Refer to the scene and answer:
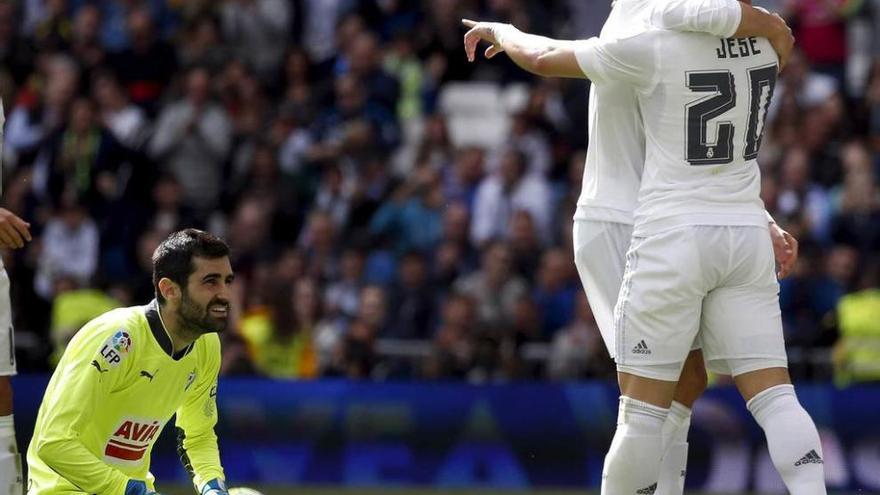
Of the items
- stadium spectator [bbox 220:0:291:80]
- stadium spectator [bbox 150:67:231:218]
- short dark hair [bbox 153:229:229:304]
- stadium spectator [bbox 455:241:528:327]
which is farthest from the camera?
stadium spectator [bbox 220:0:291:80]

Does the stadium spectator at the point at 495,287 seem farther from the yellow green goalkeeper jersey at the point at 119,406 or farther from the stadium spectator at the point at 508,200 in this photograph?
the yellow green goalkeeper jersey at the point at 119,406

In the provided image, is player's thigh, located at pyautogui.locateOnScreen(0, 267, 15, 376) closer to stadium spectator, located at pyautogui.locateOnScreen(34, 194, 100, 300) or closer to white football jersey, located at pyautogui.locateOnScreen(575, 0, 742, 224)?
white football jersey, located at pyautogui.locateOnScreen(575, 0, 742, 224)

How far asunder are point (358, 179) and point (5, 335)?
7990mm

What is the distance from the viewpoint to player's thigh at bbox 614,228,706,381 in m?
6.64

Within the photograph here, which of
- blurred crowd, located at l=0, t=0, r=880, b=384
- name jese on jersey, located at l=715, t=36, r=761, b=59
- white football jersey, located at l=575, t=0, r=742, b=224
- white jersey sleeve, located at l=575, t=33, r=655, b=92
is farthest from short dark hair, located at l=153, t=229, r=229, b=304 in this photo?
blurred crowd, located at l=0, t=0, r=880, b=384

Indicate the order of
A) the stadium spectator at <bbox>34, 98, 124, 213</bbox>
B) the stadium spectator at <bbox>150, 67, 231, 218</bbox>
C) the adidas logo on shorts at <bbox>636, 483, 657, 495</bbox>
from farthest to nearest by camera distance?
the stadium spectator at <bbox>150, 67, 231, 218</bbox>
the stadium spectator at <bbox>34, 98, 124, 213</bbox>
the adidas logo on shorts at <bbox>636, 483, 657, 495</bbox>

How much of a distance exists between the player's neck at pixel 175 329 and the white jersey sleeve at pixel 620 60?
6.56 feet

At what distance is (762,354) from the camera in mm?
6664

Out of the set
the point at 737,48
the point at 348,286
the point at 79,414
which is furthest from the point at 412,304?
the point at 737,48

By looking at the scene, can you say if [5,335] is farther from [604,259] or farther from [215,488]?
[604,259]

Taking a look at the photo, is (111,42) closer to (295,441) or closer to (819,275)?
(295,441)

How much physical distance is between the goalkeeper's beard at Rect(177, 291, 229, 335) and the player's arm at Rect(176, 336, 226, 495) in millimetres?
361

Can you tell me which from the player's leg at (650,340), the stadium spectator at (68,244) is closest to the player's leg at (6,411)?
the player's leg at (650,340)

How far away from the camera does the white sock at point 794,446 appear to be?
6.52 metres
